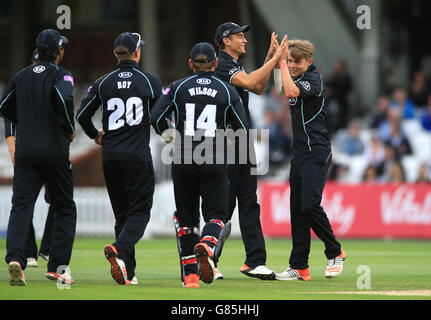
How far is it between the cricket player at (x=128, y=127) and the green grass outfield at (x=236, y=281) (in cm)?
85

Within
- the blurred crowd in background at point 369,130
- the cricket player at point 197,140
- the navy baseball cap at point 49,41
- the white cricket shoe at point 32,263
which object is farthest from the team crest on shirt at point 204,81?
the blurred crowd in background at point 369,130

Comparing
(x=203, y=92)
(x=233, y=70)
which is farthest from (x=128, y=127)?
(x=233, y=70)

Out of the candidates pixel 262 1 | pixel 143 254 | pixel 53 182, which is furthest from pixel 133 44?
pixel 262 1

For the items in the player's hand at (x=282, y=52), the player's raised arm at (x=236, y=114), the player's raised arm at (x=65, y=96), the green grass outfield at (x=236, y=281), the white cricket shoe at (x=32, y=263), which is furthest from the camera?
the white cricket shoe at (x=32, y=263)

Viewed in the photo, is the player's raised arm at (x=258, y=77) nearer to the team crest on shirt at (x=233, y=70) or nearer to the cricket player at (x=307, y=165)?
the team crest on shirt at (x=233, y=70)

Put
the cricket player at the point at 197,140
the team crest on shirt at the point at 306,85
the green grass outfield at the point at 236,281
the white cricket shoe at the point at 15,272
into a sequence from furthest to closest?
the team crest on shirt at the point at 306,85
the cricket player at the point at 197,140
the white cricket shoe at the point at 15,272
the green grass outfield at the point at 236,281

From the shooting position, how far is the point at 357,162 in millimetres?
23328

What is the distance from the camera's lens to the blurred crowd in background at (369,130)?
2186 centimetres

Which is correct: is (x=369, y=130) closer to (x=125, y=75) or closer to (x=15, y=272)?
(x=125, y=75)

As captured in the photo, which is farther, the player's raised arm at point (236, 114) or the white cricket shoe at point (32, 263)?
the white cricket shoe at point (32, 263)

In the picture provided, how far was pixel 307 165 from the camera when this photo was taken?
1118 centimetres

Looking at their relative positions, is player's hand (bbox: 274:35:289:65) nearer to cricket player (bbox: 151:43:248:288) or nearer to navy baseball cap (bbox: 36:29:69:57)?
cricket player (bbox: 151:43:248:288)

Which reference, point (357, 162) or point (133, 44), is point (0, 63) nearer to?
point (357, 162)

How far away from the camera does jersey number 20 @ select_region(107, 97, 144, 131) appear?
10.3 m
